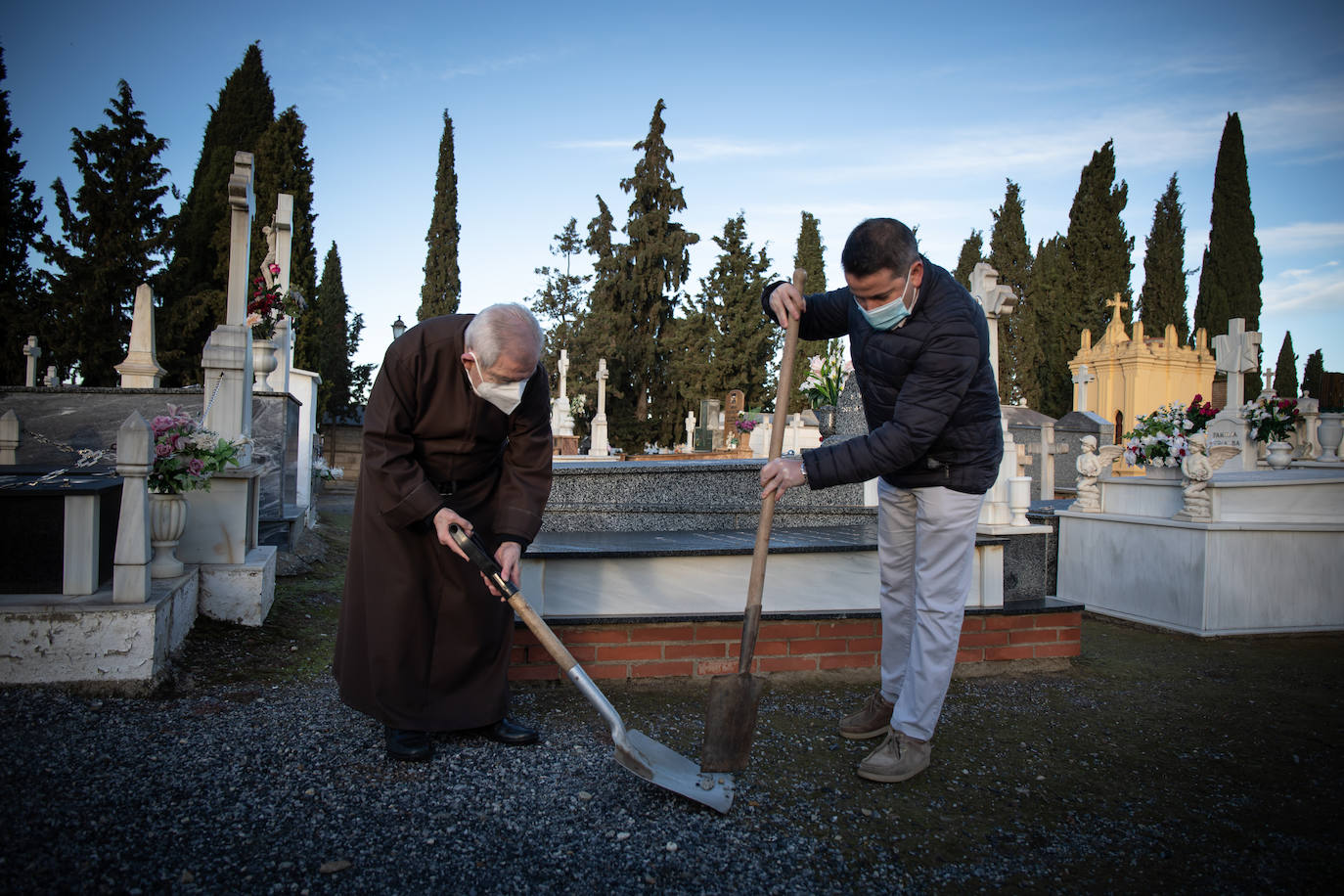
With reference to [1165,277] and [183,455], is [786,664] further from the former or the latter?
[1165,277]

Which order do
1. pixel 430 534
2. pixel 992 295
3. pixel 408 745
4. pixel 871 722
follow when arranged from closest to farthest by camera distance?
1. pixel 408 745
2. pixel 430 534
3. pixel 871 722
4. pixel 992 295

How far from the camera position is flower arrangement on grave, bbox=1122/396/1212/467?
594cm

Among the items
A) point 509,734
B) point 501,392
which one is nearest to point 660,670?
point 509,734

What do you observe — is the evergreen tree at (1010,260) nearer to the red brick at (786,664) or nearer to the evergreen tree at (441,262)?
the evergreen tree at (441,262)

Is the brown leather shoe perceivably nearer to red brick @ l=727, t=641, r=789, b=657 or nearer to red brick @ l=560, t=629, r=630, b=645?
red brick @ l=727, t=641, r=789, b=657

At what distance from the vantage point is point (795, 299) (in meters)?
2.89

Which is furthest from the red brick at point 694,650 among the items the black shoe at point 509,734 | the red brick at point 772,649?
the black shoe at point 509,734

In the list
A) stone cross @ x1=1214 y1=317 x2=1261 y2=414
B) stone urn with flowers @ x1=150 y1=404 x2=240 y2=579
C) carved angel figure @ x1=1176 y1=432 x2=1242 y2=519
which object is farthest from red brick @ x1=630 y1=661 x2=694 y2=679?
stone cross @ x1=1214 y1=317 x2=1261 y2=414

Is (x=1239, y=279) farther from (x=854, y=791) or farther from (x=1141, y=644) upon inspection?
(x=854, y=791)

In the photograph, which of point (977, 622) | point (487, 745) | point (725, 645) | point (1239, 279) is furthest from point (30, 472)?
point (1239, 279)

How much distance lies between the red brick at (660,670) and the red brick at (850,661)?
649mm

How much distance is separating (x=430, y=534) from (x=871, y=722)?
69.3 inches

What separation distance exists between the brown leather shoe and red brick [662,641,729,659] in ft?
2.35

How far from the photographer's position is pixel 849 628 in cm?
362
